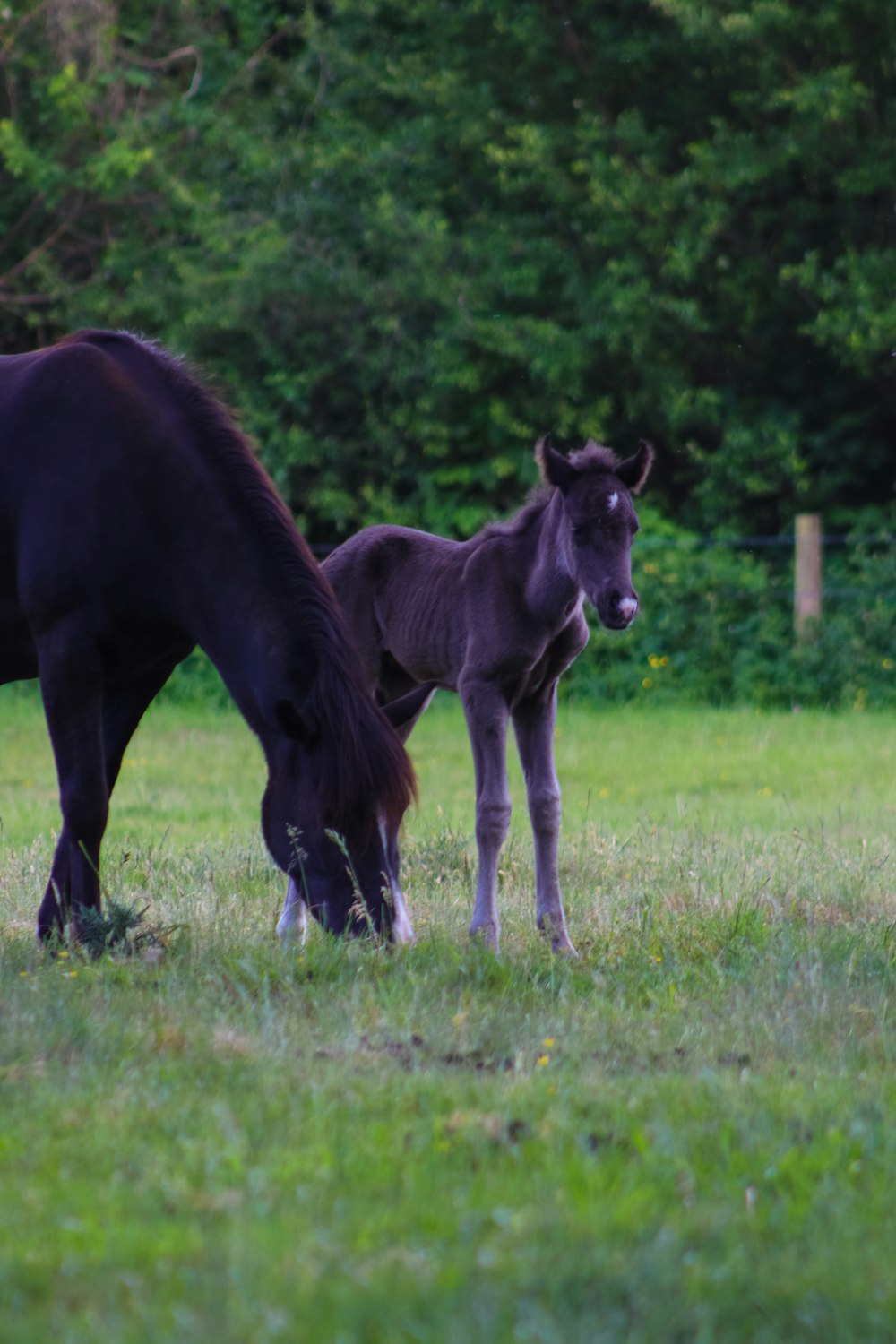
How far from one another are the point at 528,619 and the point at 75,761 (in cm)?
184

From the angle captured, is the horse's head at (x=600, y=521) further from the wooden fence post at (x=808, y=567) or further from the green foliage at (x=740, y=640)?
the wooden fence post at (x=808, y=567)

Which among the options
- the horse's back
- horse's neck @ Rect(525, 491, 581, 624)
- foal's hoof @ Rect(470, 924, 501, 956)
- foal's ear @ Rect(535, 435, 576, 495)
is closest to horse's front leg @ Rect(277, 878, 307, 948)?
foal's hoof @ Rect(470, 924, 501, 956)

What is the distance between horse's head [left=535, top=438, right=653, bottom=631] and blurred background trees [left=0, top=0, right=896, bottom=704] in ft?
37.7

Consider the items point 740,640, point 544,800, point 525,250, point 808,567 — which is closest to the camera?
point 544,800

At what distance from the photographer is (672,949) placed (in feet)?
18.1

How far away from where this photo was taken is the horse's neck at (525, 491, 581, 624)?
5.97 metres

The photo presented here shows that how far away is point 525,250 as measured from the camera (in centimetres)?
1811

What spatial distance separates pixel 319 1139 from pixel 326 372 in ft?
52.3

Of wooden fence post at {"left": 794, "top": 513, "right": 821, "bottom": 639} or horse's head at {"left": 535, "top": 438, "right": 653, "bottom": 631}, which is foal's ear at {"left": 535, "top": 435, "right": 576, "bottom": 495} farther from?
wooden fence post at {"left": 794, "top": 513, "right": 821, "bottom": 639}

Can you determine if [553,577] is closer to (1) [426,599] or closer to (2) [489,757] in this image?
(2) [489,757]

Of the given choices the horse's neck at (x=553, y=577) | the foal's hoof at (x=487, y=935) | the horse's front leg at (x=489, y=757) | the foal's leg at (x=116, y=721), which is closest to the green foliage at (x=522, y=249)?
the horse's neck at (x=553, y=577)

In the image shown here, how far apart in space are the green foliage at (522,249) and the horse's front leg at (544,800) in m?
11.2

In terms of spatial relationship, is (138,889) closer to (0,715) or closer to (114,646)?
(114,646)

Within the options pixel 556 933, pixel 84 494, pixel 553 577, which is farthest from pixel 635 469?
pixel 84 494
